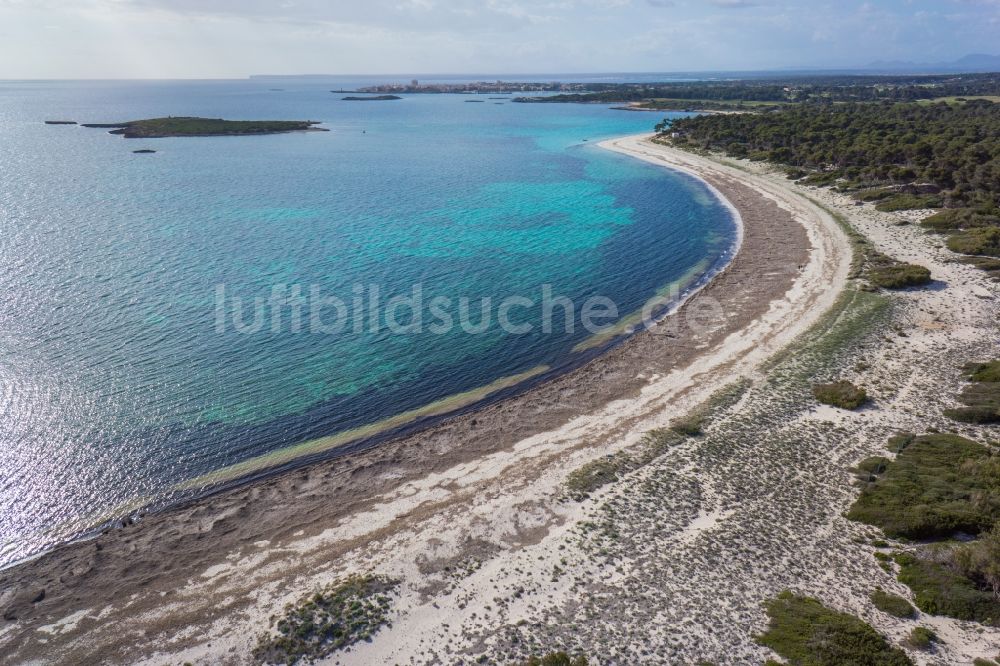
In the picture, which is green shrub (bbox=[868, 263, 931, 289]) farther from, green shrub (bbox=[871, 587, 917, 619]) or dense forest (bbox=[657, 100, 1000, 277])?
green shrub (bbox=[871, 587, 917, 619])

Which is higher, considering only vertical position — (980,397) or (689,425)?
(980,397)

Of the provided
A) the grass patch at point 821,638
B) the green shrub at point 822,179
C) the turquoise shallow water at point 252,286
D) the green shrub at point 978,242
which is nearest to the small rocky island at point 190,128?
the turquoise shallow water at point 252,286

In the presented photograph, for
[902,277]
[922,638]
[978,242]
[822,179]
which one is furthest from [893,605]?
[822,179]

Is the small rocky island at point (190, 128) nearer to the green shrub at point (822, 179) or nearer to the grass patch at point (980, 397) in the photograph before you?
the green shrub at point (822, 179)

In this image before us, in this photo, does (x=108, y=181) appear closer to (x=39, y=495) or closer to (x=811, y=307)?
(x=39, y=495)

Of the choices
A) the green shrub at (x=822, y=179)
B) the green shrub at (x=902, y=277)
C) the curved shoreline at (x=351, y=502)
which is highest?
the green shrub at (x=822, y=179)

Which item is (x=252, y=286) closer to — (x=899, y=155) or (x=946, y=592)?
(x=946, y=592)

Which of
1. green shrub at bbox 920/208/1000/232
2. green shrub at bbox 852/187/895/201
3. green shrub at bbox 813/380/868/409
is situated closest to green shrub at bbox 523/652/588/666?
green shrub at bbox 813/380/868/409
